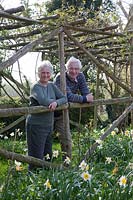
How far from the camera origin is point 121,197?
3367 mm

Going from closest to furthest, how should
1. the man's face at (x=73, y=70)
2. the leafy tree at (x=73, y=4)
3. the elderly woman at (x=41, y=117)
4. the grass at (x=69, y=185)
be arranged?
the grass at (x=69, y=185) < the elderly woman at (x=41, y=117) < the man's face at (x=73, y=70) < the leafy tree at (x=73, y=4)

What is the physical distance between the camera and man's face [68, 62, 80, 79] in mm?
4953

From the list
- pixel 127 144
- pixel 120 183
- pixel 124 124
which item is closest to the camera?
pixel 120 183

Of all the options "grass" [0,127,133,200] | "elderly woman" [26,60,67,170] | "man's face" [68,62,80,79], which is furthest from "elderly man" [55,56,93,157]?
"grass" [0,127,133,200]

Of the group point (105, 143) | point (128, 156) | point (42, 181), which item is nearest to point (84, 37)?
point (105, 143)

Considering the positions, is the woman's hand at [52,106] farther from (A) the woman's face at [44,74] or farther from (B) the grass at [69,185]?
(B) the grass at [69,185]

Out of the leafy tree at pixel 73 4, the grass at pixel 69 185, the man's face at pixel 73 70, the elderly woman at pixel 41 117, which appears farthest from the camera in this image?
the leafy tree at pixel 73 4

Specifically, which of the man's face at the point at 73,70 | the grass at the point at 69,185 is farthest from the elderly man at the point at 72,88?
the grass at the point at 69,185

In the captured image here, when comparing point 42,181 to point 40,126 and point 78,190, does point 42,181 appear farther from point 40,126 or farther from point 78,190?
point 40,126

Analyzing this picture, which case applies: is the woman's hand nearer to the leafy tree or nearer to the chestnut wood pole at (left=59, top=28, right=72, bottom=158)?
the chestnut wood pole at (left=59, top=28, right=72, bottom=158)

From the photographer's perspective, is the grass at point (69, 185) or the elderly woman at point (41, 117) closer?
the grass at point (69, 185)

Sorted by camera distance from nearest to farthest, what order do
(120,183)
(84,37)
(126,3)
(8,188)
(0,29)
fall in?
(120,183)
(8,188)
(0,29)
(84,37)
(126,3)

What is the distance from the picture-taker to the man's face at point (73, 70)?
4.95 meters

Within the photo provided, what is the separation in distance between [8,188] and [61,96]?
60.7 inches
